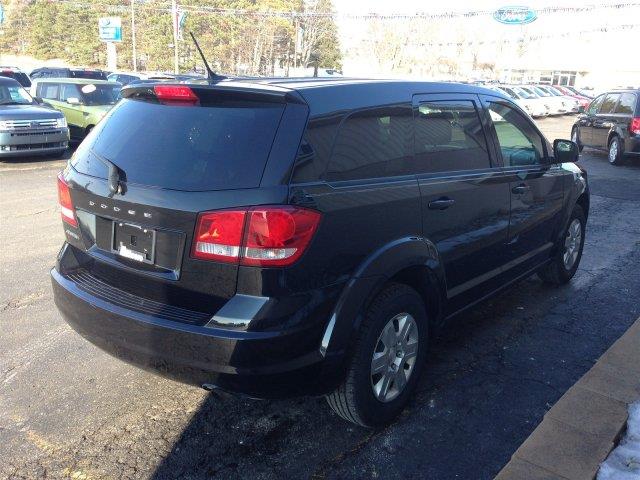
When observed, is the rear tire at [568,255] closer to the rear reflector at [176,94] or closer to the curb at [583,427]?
the curb at [583,427]

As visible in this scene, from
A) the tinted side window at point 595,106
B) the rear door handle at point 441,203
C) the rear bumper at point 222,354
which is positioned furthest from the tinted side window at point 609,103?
the rear bumper at point 222,354

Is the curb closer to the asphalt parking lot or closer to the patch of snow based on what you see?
the patch of snow

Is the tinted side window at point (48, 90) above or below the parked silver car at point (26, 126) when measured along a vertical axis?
above

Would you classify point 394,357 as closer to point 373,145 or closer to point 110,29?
point 373,145

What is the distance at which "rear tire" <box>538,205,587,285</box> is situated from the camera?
516 cm

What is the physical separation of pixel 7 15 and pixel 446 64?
59.8m

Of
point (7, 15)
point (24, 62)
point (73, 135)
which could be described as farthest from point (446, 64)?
point (73, 135)

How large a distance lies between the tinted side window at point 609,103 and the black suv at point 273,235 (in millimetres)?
12529

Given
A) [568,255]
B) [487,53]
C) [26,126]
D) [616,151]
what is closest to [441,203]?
[568,255]

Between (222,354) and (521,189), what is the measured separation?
2661 mm

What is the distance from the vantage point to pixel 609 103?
47.0 ft

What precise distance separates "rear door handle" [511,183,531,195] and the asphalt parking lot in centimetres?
104

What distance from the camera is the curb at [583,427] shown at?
106 inches

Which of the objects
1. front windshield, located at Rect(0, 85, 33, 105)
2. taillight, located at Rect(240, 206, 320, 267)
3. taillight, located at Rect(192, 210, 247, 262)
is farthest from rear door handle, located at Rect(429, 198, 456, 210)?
front windshield, located at Rect(0, 85, 33, 105)
